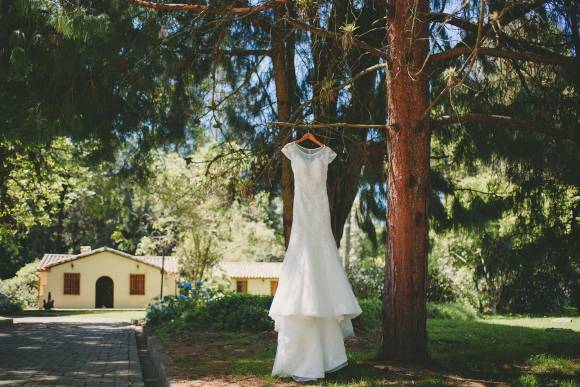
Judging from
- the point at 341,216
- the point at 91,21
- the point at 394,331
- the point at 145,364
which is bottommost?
the point at 145,364

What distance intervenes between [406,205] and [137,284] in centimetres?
3410

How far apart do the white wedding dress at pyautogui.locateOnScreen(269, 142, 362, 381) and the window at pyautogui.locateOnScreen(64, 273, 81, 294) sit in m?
34.0

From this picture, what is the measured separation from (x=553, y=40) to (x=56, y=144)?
14627 mm

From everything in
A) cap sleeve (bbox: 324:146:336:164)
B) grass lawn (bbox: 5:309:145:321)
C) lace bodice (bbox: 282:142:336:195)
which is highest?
cap sleeve (bbox: 324:146:336:164)

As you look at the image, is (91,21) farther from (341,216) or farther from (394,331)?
(341,216)

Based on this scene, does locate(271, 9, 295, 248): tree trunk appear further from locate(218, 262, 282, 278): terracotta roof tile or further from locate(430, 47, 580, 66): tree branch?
locate(218, 262, 282, 278): terracotta roof tile

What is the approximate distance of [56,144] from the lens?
17.9 meters

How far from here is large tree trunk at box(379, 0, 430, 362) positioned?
599 cm

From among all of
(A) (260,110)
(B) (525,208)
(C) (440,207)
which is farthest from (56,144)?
(B) (525,208)

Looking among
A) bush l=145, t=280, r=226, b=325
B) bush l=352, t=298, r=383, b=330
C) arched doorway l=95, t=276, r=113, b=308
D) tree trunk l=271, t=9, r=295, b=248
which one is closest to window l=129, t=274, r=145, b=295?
arched doorway l=95, t=276, r=113, b=308

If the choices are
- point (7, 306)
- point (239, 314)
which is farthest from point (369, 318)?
point (7, 306)

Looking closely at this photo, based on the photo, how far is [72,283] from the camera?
1444 inches

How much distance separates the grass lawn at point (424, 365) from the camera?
5.35 m

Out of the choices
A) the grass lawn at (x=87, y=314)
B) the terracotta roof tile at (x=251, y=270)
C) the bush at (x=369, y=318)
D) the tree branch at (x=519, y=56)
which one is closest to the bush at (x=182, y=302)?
the bush at (x=369, y=318)
